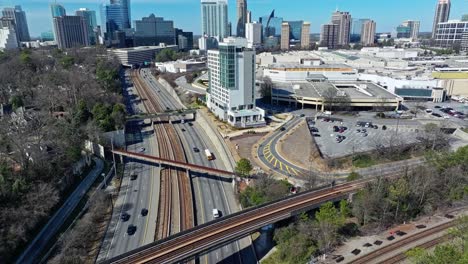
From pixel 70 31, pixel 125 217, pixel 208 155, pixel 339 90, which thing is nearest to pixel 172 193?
pixel 125 217

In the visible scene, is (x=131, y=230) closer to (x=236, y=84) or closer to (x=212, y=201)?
(x=212, y=201)

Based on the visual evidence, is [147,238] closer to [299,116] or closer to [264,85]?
[299,116]

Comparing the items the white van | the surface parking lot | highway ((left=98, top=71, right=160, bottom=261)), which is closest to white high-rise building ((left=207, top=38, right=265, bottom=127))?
the surface parking lot

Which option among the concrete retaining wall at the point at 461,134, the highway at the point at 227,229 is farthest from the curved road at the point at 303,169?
the concrete retaining wall at the point at 461,134

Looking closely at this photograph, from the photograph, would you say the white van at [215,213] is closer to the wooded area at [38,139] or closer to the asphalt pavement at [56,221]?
the asphalt pavement at [56,221]

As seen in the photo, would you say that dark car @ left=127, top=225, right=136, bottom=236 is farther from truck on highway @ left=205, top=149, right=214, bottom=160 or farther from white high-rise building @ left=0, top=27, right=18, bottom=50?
white high-rise building @ left=0, top=27, right=18, bottom=50

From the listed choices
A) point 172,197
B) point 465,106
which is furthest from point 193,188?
point 465,106
